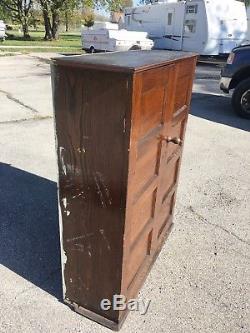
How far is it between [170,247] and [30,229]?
4.25 ft

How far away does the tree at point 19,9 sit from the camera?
1049 inches

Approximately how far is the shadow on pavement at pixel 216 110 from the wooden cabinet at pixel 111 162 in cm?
463

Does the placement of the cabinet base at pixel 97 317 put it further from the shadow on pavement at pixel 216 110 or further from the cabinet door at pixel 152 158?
the shadow on pavement at pixel 216 110

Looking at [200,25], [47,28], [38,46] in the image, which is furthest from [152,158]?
[47,28]

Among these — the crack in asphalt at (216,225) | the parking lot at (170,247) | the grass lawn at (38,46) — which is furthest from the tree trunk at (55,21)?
the crack in asphalt at (216,225)

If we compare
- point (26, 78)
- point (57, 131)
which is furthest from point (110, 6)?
point (57, 131)

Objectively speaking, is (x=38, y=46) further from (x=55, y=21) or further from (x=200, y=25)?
(x=200, y=25)

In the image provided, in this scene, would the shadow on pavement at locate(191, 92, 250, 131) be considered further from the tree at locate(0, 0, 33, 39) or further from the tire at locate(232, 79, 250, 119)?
the tree at locate(0, 0, 33, 39)

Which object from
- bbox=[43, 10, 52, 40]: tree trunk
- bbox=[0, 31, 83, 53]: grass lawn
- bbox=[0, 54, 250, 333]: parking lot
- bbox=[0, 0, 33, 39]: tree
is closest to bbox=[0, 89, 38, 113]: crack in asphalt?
bbox=[0, 54, 250, 333]: parking lot

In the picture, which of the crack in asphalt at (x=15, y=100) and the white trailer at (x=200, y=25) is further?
the white trailer at (x=200, y=25)

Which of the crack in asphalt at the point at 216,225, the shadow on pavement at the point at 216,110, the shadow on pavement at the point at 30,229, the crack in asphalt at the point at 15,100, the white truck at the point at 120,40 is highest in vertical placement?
the white truck at the point at 120,40

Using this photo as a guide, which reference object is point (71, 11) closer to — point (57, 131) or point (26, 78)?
point (26, 78)

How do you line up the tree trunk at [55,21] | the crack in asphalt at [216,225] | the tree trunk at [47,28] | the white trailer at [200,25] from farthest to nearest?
the tree trunk at [47,28] < the tree trunk at [55,21] < the white trailer at [200,25] < the crack in asphalt at [216,225]

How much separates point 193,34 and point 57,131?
16.0 m
